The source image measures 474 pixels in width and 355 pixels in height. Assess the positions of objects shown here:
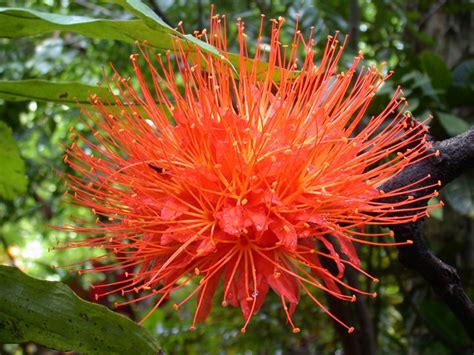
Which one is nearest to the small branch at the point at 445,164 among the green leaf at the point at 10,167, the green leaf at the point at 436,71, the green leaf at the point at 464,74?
the green leaf at the point at 10,167

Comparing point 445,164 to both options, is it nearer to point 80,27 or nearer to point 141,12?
point 141,12

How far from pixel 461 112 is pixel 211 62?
1295mm

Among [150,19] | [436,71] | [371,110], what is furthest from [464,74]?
[150,19]

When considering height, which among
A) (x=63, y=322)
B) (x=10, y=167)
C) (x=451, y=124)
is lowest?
(x=10, y=167)

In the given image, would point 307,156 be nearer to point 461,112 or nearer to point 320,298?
point 461,112

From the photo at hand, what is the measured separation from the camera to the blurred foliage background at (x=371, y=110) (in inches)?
69.7

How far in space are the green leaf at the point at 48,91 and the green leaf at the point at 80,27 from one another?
0.09 meters

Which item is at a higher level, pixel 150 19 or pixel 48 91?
pixel 150 19

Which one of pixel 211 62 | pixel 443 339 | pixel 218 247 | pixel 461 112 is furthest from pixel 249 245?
pixel 461 112

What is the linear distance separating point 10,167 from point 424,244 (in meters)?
0.90

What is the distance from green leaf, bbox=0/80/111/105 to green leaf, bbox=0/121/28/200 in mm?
172

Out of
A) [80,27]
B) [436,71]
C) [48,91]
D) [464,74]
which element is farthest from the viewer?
[464,74]

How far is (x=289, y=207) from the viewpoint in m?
0.91

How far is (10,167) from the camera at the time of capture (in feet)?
4.26
